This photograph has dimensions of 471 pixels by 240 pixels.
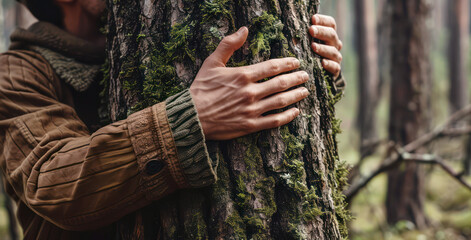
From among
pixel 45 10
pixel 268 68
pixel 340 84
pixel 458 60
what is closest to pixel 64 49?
pixel 45 10

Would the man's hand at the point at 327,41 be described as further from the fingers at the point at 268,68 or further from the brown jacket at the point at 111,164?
the brown jacket at the point at 111,164

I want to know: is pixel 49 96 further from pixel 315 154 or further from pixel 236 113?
pixel 315 154

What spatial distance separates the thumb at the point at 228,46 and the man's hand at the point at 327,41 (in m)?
0.33

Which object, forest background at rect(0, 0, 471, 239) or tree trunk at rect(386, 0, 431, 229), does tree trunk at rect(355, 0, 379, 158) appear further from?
tree trunk at rect(386, 0, 431, 229)

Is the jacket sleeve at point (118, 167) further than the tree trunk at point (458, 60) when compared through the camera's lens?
No

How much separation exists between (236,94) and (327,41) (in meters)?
0.55

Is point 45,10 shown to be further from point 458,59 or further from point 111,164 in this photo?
point 458,59

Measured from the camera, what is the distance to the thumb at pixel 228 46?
1138 millimetres

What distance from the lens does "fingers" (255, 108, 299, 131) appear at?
3.76 feet

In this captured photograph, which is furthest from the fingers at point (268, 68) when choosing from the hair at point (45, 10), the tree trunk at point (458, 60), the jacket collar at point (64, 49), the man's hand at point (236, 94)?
the tree trunk at point (458, 60)

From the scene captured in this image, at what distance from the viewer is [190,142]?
1.08 meters

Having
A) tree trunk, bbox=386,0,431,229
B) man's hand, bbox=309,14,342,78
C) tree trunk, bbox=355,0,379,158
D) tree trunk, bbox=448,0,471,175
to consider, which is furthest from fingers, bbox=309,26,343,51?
tree trunk, bbox=448,0,471,175

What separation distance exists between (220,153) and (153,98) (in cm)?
32

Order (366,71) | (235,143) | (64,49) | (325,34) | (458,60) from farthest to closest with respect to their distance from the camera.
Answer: (458,60) < (366,71) < (64,49) < (325,34) < (235,143)
